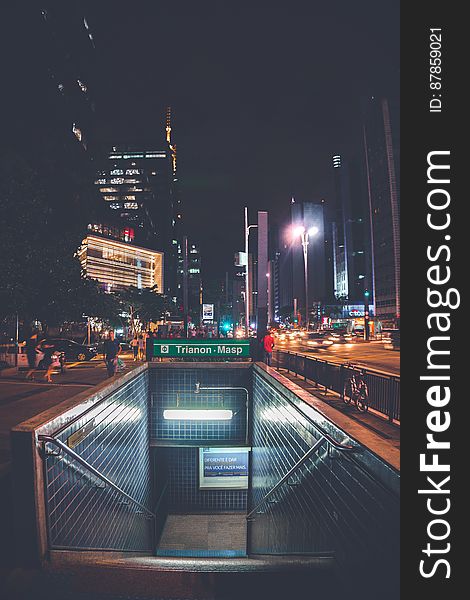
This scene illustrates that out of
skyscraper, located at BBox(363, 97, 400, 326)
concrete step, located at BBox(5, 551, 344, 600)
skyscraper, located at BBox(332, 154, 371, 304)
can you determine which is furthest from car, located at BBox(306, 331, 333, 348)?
skyscraper, located at BBox(332, 154, 371, 304)

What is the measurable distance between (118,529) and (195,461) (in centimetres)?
781

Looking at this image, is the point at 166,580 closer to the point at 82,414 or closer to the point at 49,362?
the point at 82,414

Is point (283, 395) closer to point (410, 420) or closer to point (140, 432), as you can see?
point (410, 420)

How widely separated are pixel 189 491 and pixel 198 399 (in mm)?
3603

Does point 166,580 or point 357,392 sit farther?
point 357,392

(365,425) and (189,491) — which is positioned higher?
(365,425)

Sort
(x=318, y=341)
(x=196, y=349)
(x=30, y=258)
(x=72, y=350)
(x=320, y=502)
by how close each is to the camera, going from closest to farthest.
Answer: (x=320, y=502) < (x=196, y=349) < (x=30, y=258) < (x=72, y=350) < (x=318, y=341)

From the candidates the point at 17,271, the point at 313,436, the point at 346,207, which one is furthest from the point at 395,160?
the point at 313,436

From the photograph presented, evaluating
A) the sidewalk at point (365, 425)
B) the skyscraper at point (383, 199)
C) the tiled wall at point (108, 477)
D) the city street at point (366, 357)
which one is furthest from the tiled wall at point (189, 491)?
the skyscraper at point (383, 199)

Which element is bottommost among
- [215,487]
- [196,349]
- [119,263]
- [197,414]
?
[215,487]

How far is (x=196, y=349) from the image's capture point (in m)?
14.7

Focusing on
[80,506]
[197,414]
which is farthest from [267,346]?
[80,506]

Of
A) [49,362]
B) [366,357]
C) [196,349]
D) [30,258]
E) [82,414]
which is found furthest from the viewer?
[366,357]

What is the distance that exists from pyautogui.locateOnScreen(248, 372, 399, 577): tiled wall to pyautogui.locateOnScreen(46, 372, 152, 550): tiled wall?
10.0 ft
